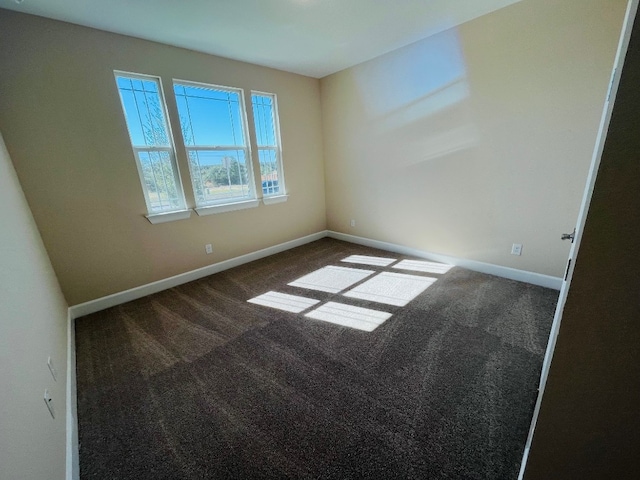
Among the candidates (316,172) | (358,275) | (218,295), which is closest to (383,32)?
(316,172)

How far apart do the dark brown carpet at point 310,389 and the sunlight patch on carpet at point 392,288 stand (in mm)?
114

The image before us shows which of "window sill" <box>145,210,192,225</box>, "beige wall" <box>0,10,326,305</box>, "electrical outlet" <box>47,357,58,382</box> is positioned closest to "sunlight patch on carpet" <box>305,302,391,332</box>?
"electrical outlet" <box>47,357,58,382</box>

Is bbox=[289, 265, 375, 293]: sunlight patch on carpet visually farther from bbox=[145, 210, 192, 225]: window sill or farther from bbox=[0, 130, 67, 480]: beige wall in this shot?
bbox=[0, 130, 67, 480]: beige wall

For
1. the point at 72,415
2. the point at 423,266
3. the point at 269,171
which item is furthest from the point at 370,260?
the point at 72,415

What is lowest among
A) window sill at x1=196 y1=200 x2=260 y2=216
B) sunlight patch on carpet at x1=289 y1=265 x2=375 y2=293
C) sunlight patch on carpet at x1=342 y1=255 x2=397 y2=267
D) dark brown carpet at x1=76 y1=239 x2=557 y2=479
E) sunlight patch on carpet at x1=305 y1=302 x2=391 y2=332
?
dark brown carpet at x1=76 y1=239 x2=557 y2=479

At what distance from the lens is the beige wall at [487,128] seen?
7.11ft

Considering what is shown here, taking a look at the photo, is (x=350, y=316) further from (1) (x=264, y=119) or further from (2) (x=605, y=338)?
(1) (x=264, y=119)

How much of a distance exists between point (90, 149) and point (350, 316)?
289 cm

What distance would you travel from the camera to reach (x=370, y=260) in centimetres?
360

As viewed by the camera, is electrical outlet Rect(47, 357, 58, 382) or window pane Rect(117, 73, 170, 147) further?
window pane Rect(117, 73, 170, 147)

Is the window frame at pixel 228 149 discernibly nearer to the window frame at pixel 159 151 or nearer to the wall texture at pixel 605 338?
the window frame at pixel 159 151

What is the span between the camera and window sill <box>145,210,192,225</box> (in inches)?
112

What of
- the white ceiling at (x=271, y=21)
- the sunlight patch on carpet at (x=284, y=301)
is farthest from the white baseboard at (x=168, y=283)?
the white ceiling at (x=271, y=21)

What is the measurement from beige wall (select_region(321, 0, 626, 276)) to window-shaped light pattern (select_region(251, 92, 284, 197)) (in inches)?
38.0
